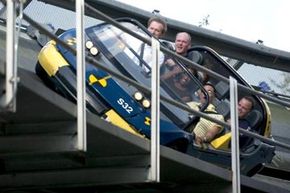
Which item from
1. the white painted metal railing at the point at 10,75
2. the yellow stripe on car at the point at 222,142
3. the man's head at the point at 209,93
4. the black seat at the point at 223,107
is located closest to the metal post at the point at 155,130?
the man's head at the point at 209,93

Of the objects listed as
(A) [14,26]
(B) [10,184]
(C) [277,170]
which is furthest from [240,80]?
(A) [14,26]

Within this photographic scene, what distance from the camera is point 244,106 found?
31.1ft

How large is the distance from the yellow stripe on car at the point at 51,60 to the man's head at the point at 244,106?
7.39 ft

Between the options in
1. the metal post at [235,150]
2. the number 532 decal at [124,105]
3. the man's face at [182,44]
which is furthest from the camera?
the man's face at [182,44]

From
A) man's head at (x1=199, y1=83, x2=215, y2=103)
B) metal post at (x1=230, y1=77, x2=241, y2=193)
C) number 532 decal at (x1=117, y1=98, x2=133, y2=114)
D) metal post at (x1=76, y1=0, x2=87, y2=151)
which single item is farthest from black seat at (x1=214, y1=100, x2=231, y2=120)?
metal post at (x1=76, y1=0, x2=87, y2=151)

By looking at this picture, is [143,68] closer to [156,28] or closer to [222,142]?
[156,28]

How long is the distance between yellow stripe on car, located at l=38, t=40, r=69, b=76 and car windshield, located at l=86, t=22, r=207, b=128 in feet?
1.41

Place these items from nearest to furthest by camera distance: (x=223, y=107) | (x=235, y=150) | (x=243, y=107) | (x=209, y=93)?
(x=235, y=150), (x=209, y=93), (x=223, y=107), (x=243, y=107)

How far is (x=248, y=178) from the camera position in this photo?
8844mm

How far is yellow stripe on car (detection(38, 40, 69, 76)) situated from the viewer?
26.4 feet

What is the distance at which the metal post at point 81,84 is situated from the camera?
639 cm

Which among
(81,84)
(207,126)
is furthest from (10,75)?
(207,126)

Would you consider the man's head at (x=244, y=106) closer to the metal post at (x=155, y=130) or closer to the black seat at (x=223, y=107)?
the black seat at (x=223, y=107)

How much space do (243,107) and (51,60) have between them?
2.36 meters
